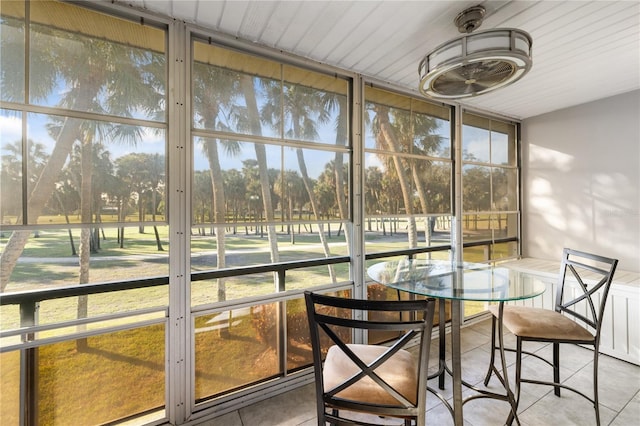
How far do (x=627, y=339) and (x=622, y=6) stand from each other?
108 inches

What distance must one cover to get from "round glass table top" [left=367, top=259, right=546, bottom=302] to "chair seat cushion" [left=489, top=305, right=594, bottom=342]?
0.89ft

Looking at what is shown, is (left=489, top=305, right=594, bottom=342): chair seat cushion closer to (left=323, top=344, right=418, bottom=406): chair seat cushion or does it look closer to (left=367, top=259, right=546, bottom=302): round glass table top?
(left=367, top=259, right=546, bottom=302): round glass table top

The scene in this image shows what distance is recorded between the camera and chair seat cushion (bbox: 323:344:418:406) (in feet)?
4.13

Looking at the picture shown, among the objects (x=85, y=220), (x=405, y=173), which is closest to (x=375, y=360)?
(x=85, y=220)

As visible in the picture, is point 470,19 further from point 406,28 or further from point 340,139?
point 340,139

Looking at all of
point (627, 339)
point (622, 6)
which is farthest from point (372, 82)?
point (627, 339)

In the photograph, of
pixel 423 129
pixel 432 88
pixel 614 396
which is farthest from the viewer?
pixel 423 129

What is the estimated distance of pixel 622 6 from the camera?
5.50ft

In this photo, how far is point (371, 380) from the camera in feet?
4.34

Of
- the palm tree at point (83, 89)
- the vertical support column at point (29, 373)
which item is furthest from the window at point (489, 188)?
the vertical support column at point (29, 373)

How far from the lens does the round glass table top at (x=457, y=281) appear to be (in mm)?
1579

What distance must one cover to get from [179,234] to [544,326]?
2.51m

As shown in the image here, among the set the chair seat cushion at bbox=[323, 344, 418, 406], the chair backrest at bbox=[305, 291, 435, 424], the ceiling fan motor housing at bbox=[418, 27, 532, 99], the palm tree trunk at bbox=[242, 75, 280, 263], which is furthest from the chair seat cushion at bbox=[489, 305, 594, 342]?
the palm tree trunk at bbox=[242, 75, 280, 263]

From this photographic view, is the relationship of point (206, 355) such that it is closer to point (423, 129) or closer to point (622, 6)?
point (423, 129)
